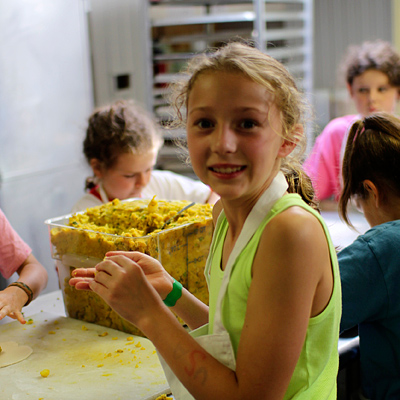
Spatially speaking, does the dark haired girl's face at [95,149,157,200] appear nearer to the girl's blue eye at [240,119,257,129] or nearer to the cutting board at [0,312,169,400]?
the cutting board at [0,312,169,400]

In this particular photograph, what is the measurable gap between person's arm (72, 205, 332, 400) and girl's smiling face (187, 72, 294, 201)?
0.08 metres

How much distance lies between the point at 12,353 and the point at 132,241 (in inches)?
13.1

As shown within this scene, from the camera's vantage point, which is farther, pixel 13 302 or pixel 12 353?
pixel 13 302

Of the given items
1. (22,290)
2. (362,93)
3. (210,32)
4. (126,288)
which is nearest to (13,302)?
(22,290)

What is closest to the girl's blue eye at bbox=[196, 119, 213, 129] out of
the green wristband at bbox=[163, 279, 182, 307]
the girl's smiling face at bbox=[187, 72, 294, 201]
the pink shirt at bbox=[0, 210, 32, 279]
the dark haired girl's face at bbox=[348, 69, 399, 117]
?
the girl's smiling face at bbox=[187, 72, 294, 201]

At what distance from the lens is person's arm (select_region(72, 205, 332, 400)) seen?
23.6 inches

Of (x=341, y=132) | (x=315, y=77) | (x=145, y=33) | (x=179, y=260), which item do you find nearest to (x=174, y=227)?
(x=179, y=260)

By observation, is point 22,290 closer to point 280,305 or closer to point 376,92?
point 280,305

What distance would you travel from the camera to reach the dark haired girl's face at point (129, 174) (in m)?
1.68

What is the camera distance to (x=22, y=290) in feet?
3.95

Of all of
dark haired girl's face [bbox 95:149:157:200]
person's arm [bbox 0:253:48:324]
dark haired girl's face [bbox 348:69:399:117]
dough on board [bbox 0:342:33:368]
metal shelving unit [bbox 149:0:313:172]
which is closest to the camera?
dough on board [bbox 0:342:33:368]

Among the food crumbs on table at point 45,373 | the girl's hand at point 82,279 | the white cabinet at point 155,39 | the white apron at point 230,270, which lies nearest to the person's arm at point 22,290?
the food crumbs on table at point 45,373

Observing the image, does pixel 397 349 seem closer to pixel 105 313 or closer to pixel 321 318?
pixel 321 318

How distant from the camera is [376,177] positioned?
3.62ft
